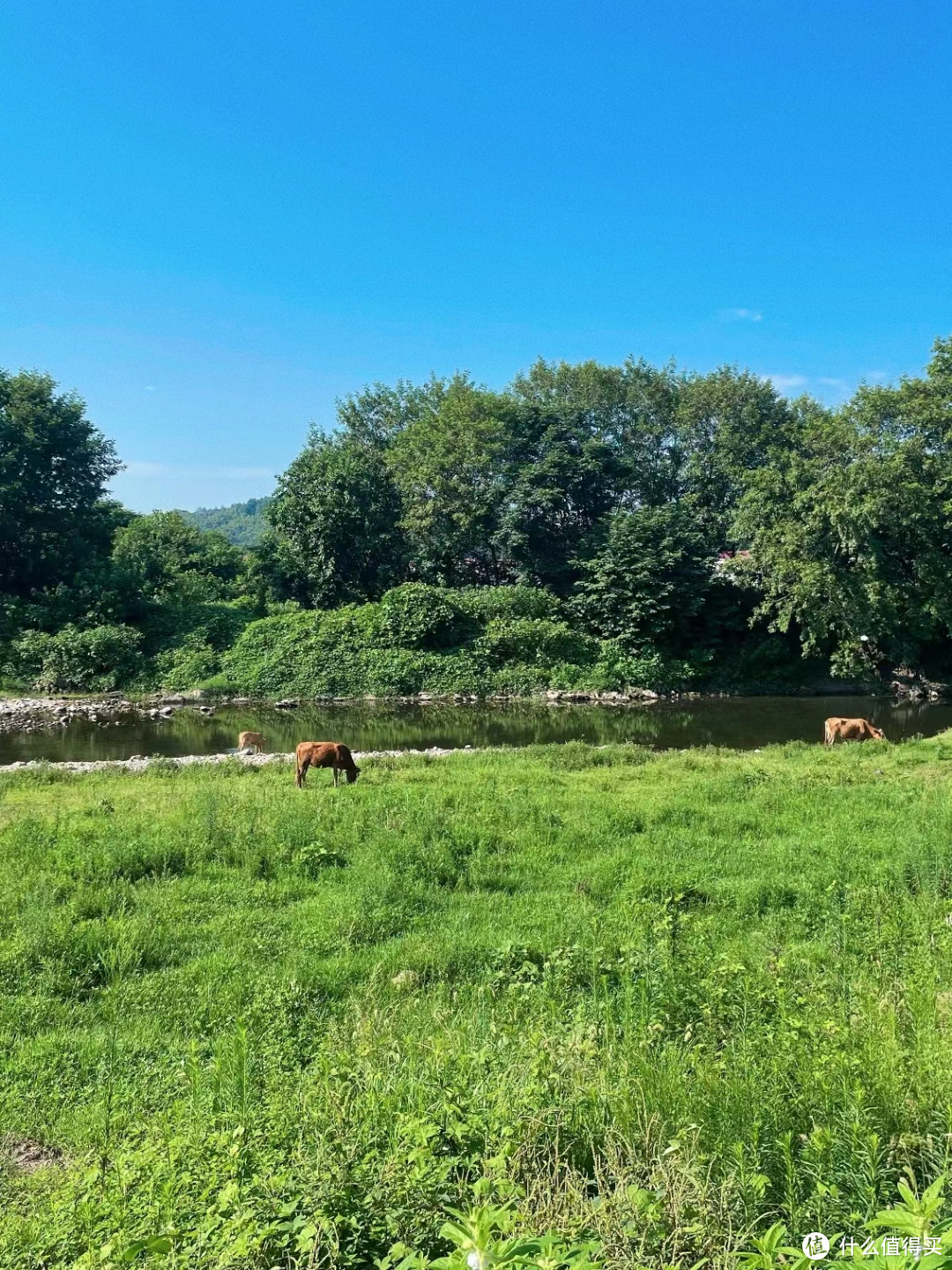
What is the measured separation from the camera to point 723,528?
3872 centimetres

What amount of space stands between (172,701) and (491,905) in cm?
2670

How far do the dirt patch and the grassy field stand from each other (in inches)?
1.2

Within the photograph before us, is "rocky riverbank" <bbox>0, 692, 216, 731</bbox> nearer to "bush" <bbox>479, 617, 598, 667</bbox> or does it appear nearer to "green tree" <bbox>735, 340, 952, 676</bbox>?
"bush" <bbox>479, 617, 598, 667</bbox>

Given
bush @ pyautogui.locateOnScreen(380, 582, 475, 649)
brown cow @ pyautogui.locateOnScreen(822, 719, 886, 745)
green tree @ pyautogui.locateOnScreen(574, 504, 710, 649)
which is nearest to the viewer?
brown cow @ pyautogui.locateOnScreen(822, 719, 886, 745)

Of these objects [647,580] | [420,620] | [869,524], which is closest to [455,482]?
[420,620]

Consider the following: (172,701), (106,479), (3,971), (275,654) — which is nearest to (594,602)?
(275,654)

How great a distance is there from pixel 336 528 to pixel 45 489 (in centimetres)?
1478

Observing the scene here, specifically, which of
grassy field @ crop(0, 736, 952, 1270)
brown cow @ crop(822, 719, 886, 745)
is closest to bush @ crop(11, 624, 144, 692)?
grassy field @ crop(0, 736, 952, 1270)

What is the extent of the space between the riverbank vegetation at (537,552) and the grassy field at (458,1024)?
2097cm

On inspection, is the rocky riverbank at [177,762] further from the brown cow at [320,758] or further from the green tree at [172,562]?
the green tree at [172,562]

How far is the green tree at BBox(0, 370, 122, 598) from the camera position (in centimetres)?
3628

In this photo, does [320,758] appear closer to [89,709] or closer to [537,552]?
[89,709]

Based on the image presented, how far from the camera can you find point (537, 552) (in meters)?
39.2

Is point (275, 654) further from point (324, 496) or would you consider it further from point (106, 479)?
point (106, 479)
